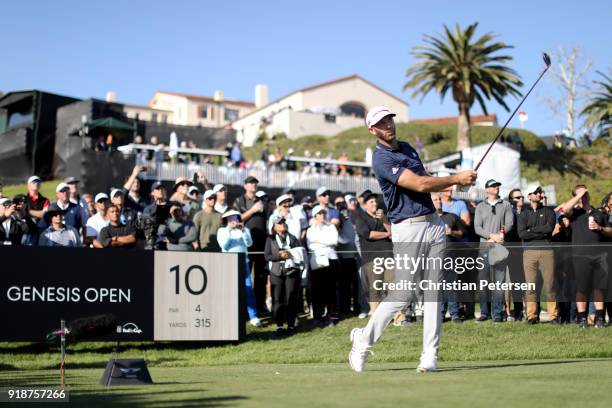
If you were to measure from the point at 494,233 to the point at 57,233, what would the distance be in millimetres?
7825

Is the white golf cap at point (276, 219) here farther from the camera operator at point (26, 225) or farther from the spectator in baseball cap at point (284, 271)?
the camera operator at point (26, 225)

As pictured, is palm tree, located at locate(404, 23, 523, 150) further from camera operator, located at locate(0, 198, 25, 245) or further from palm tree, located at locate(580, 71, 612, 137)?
camera operator, located at locate(0, 198, 25, 245)

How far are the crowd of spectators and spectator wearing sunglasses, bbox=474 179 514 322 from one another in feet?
0.06

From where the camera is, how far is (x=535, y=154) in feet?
173

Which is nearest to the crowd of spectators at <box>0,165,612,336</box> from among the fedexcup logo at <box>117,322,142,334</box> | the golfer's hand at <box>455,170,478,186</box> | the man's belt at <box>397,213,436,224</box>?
the fedexcup logo at <box>117,322,142,334</box>

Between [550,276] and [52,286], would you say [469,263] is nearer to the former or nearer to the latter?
[550,276]

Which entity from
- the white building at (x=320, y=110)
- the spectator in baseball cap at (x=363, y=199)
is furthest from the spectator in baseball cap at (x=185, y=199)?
the white building at (x=320, y=110)

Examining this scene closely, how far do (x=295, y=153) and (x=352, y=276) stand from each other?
53.9 m

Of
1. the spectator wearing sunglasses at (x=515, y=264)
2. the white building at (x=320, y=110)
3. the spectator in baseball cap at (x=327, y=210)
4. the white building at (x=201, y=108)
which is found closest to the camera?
the spectator wearing sunglasses at (x=515, y=264)

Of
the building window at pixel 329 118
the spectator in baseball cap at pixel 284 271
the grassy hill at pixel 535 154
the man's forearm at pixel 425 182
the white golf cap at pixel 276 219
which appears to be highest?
the building window at pixel 329 118

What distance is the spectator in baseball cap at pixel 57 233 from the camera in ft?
52.0

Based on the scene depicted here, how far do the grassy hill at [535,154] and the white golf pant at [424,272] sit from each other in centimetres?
3742

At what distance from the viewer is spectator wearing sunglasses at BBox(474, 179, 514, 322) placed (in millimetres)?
15594

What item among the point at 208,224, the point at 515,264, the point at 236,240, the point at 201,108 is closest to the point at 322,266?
the point at 236,240
